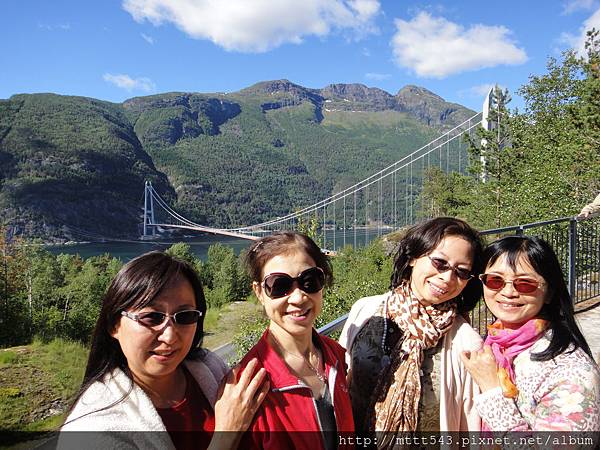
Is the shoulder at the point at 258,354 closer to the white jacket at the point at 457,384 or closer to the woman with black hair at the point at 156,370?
the woman with black hair at the point at 156,370

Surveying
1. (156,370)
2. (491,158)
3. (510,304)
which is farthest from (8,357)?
(491,158)

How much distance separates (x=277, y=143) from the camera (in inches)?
7111

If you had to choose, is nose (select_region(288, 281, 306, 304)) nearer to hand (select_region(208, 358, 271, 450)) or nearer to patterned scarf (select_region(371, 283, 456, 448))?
hand (select_region(208, 358, 271, 450))

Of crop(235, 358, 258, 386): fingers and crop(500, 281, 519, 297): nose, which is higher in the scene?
crop(500, 281, 519, 297): nose

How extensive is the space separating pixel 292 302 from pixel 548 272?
2.45 feet

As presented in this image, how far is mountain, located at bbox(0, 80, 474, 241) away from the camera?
246ft

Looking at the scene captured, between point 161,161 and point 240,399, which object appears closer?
point 240,399

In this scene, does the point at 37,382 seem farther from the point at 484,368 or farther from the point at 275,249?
the point at 484,368

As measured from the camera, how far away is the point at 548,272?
129 centimetres

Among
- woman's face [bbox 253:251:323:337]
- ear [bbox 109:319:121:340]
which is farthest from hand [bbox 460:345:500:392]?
ear [bbox 109:319:121:340]

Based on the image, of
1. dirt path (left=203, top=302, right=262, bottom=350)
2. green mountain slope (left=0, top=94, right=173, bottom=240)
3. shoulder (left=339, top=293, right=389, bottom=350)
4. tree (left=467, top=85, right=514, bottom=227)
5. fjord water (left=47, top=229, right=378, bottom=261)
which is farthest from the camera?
green mountain slope (left=0, top=94, right=173, bottom=240)

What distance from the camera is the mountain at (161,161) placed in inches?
2948

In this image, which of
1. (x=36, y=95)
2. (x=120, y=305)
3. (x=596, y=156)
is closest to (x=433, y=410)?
(x=120, y=305)

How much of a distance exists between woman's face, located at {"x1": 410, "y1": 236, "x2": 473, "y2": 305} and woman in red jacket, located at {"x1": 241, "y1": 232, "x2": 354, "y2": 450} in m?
0.31
